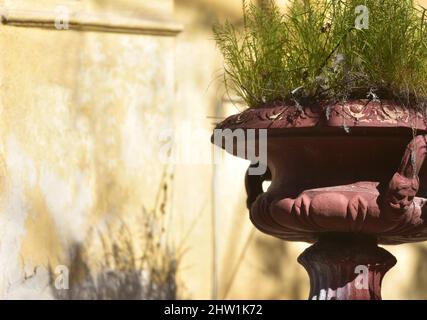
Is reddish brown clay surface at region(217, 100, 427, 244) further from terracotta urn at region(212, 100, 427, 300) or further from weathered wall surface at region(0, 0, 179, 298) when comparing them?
weathered wall surface at region(0, 0, 179, 298)

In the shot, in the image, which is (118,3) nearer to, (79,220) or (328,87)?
(79,220)

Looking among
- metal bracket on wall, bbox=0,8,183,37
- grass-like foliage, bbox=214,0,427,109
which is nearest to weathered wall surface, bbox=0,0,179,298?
metal bracket on wall, bbox=0,8,183,37

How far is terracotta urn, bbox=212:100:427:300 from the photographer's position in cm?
266

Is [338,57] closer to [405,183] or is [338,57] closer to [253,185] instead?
[405,183]

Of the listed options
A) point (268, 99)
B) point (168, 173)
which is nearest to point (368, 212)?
point (268, 99)

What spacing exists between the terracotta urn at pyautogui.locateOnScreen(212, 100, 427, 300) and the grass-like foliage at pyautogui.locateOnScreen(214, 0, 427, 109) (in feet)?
0.21

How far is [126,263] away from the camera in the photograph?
4.23 m

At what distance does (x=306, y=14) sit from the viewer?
293 centimetres

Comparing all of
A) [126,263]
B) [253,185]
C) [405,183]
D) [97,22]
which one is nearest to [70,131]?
[97,22]

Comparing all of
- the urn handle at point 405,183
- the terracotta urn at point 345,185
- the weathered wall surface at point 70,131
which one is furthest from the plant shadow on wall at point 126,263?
the urn handle at point 405,183
